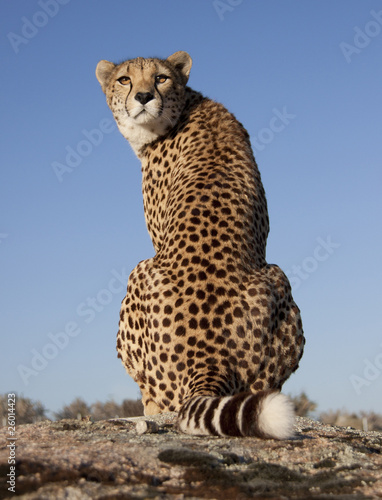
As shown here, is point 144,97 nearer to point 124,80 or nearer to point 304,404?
point 124,80

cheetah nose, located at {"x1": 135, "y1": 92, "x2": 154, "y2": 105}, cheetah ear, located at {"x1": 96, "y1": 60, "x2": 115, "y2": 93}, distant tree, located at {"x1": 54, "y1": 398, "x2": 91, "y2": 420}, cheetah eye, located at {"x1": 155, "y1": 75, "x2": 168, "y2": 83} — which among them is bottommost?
distant tree, located at {"x1": 54, "y1": 398, "x2": 91, "y2": 420}

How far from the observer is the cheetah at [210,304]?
315 cm

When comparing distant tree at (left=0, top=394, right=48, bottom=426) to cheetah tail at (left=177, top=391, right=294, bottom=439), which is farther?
distant tree at (left=0, top=394, right=48, bottom=426)

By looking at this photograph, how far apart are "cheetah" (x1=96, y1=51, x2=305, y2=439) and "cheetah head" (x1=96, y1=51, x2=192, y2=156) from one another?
1.61 ft

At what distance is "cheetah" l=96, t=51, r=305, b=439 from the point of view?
3154mm

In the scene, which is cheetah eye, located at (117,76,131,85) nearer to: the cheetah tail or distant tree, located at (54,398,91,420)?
the cheetah tail

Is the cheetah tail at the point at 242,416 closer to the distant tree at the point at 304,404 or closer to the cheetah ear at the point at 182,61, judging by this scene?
the cheetah ear at the point at 182,61

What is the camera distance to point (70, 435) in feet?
8.17

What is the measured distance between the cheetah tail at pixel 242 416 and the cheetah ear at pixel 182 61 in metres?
3.16

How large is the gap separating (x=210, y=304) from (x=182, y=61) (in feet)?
8.60

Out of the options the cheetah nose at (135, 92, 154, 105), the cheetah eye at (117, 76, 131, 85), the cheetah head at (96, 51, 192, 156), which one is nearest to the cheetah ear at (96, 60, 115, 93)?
the cheetah head at (96, 51, 192, 156)

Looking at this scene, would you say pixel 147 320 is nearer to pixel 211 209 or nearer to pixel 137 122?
pixel 211 209

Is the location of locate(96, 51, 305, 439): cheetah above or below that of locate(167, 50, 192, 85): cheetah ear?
below

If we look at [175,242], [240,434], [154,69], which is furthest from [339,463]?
[154,69]
